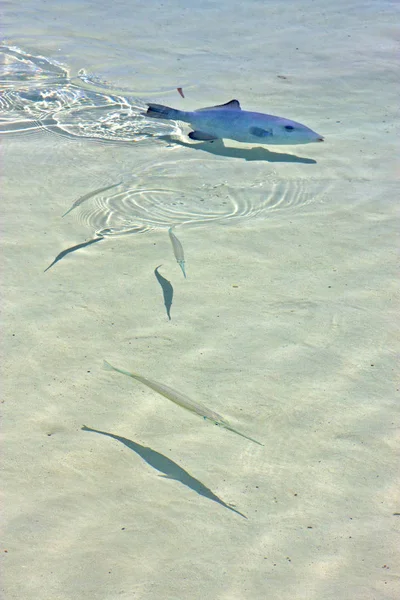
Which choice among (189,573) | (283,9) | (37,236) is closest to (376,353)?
(189,573)

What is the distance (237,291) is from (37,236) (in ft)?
3.73

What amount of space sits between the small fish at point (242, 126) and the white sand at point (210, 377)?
0.50 feet

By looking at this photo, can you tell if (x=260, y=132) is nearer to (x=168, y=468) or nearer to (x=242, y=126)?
(x=242, y=126)

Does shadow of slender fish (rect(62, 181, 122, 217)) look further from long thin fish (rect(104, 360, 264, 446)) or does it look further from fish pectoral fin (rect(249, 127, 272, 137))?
long thin fish (rect(104, 360, 264, 446))

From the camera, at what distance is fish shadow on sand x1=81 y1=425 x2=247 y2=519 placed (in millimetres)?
2254

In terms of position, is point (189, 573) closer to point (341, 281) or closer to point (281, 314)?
point (281, 314)

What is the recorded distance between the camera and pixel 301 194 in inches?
160

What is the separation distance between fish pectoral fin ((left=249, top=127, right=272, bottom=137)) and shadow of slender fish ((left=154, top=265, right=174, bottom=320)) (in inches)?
58.7

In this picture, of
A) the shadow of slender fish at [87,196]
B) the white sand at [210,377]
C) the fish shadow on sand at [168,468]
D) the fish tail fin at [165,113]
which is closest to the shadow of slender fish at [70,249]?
the white sand at [210,377]

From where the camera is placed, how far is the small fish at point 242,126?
435cm

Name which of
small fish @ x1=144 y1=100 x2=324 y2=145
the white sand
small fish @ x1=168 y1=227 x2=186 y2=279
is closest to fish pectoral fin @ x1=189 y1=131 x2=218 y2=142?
small fish @ x1=144 y1=100 x2=324 y2=145

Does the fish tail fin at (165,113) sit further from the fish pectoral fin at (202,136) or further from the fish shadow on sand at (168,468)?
the fish shadow on sand at (168,468)

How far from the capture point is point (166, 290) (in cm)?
318

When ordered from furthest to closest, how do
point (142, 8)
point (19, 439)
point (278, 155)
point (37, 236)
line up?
1. point (142, 8)
2. point (278, 155)
3. point (37, 236)
4. point (19, 439)
